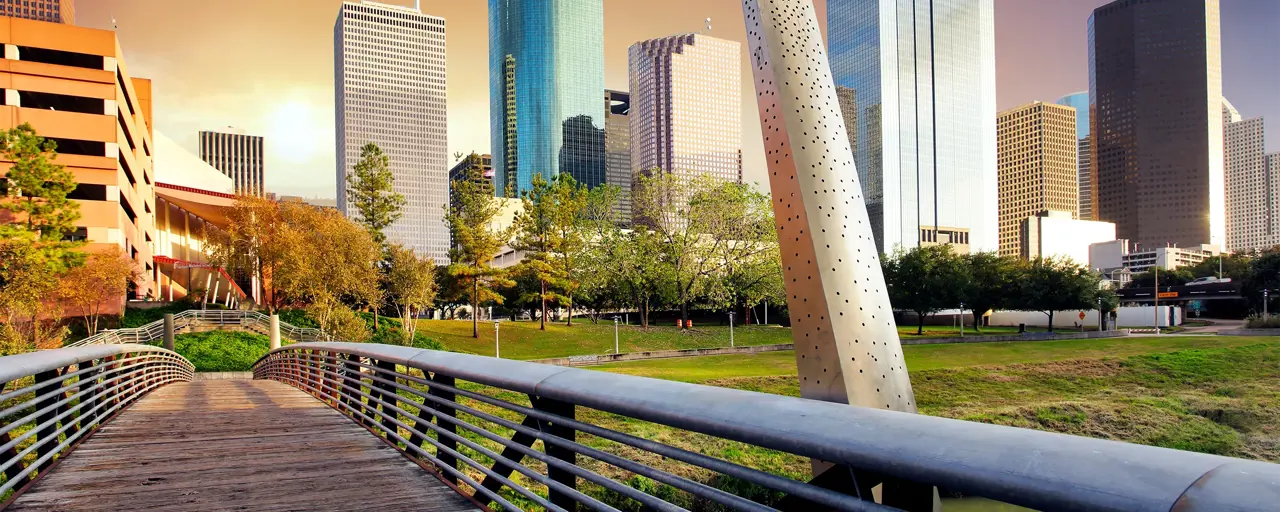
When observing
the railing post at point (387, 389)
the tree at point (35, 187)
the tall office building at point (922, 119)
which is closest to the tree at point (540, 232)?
the tree at point (35, 187)

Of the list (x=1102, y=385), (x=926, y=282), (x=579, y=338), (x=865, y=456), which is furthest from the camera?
(x=926, y=282)

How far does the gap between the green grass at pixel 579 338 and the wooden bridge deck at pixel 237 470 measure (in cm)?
3669

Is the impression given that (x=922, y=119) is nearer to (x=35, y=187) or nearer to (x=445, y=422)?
(x=35, y=187)

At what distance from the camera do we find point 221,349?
1577 inches

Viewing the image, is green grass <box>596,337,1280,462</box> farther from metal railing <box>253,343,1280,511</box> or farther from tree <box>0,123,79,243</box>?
tree <box>0,123,79,243</box>

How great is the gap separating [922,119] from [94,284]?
171m

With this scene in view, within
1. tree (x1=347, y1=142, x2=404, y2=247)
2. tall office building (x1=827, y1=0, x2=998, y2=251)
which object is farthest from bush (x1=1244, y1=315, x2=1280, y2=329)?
tall office building (x1=827, y1=0, x2=998, y2=251)

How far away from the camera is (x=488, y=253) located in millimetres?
56375

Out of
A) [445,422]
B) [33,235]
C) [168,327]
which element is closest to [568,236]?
[168,327]

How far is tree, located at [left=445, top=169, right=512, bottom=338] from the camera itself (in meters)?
55.7

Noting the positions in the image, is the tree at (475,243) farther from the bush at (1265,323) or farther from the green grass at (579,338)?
the bush at (1265,323)

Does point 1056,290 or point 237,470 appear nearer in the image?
point 237,470

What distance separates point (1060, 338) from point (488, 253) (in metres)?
40.8

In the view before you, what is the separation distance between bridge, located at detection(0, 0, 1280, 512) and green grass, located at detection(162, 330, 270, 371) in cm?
2977
